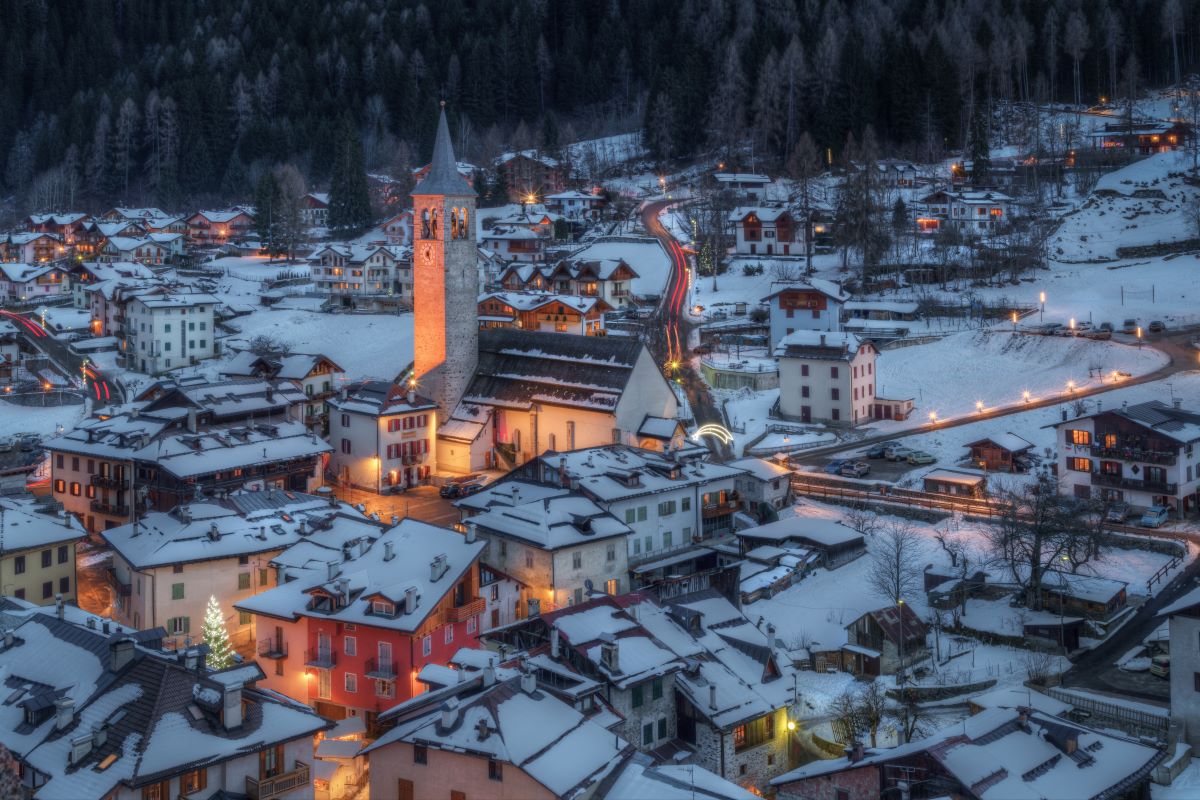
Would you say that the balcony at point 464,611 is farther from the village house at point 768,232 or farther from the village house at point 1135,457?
the village house at point 768,232

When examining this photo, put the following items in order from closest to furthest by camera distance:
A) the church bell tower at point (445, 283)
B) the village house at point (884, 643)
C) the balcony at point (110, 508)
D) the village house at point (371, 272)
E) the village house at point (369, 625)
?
the village house at point (369, 625)
the village house at point (884, 643)
the balcony at point (110, 508)
the church bell tower at point (445, 283)
the village house at point (371, 272)

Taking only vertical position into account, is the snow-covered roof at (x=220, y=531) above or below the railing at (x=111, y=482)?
below

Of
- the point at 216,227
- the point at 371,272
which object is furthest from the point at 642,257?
the point at 216,227

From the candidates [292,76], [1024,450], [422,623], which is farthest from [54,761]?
[292,76]

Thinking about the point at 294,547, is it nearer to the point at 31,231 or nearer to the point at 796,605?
the point at 796,605

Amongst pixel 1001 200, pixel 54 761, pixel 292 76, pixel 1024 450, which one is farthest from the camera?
pixel 292 76

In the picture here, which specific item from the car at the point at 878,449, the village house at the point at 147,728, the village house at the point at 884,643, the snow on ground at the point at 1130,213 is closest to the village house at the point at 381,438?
the car at the point at 878,449

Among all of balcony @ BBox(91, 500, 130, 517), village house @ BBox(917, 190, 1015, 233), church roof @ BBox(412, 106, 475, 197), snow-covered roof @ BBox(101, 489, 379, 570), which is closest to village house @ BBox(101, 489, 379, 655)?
snow-covered roof @ BBox(101, 489, 379, 570)
